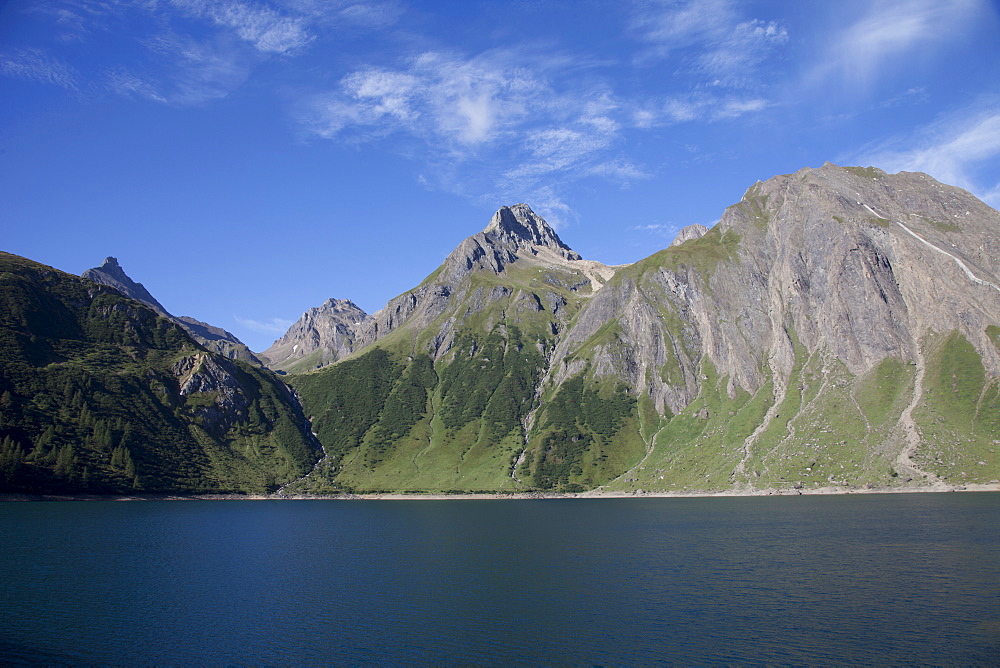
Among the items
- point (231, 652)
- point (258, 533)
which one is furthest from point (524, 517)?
point (231, 652)

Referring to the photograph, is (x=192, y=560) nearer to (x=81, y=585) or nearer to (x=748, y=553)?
(x=81, y=585)

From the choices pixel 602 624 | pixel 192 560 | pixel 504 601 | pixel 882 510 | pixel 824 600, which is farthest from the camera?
pixel 882 510

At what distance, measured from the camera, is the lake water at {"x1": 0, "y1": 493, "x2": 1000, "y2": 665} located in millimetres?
57000

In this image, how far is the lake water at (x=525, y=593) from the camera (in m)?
57.0

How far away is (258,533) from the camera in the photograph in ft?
482

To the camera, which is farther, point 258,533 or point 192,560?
point 258,533

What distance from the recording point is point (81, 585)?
84.1 meters

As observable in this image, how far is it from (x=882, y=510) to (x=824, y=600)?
9053 centimetres

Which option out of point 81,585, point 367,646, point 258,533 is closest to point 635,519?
point 258,533

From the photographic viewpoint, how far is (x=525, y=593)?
79625 millimetres

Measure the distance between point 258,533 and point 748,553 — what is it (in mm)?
110977

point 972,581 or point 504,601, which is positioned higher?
point 972,581

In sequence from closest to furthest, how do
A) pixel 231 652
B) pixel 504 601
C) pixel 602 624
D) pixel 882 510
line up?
Answer: pixel 231 652
pixel 602 624
pixel 504 601
pixel 882 510

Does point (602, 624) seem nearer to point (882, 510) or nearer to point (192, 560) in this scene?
point (192, 560)
